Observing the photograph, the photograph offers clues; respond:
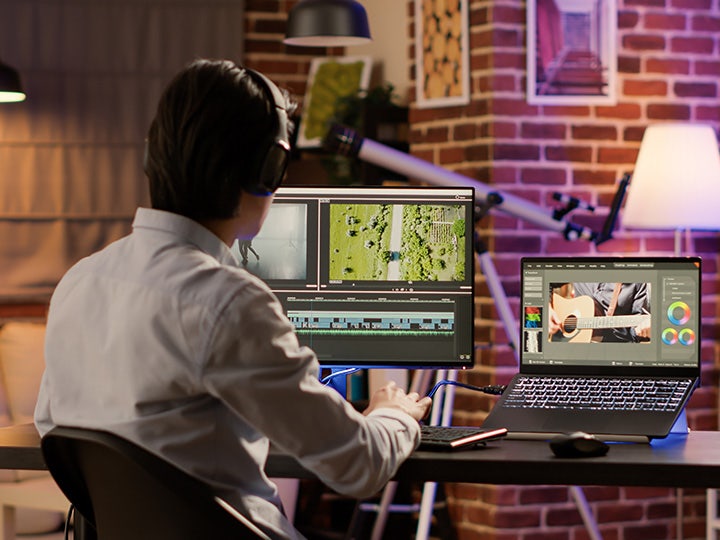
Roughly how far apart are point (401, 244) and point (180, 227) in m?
0.89

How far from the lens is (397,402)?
1856 millimetres

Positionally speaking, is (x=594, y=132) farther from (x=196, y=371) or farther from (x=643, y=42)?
(x=196, y=371)

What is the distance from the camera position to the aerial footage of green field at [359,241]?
2.38m

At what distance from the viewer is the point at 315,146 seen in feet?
15.3

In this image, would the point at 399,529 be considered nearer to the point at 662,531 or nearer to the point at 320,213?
the point at 662,531

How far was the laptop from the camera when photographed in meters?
2.20

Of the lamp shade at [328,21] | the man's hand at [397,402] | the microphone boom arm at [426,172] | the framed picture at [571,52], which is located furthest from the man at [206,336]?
the framed picture at [571,52]

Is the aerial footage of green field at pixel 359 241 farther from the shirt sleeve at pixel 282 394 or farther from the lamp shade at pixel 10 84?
the lamp shade at pixel 10 84

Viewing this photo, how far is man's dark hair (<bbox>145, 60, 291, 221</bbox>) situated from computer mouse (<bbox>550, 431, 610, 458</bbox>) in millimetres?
673

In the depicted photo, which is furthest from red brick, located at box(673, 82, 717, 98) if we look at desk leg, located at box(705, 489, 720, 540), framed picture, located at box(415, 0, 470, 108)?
desk leg, located at box(705, 489, 720, 540)

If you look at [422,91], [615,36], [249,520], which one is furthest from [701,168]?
[249,520]

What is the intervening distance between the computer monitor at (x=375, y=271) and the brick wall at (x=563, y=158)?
1.52 metres

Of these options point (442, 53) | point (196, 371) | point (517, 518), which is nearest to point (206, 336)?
point (196, 371)

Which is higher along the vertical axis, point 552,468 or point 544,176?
point 544,176
